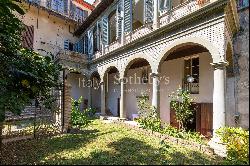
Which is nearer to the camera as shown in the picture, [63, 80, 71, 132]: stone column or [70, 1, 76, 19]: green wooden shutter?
[63, 80, 71, 132]: stone column

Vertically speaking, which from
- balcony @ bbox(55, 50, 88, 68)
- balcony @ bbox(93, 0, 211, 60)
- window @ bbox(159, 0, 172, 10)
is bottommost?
balcony @ bbox(55, 50, 88, 68)

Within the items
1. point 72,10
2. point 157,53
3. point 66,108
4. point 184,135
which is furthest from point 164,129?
point 72,10

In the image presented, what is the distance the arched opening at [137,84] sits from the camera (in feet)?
50.8

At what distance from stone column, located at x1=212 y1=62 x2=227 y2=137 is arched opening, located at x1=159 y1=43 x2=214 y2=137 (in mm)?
2528

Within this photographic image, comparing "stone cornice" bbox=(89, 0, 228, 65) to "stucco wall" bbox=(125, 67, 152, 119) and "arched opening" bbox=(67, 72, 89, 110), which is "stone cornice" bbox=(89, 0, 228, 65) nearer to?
"stucco wall" bbox=(125, 67, 152, 119)

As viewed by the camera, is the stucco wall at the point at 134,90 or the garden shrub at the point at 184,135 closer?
the garden shrub at the point at 184,135

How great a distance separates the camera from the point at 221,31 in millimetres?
7914

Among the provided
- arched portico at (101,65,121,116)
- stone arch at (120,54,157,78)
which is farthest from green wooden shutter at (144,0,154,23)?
arched portico at (101,65,121,116)

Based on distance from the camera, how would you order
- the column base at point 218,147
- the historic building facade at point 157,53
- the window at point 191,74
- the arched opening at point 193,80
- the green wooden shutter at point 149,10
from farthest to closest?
the window at point 191,74
the green wooden shutter at point 149,10
the arched opening at point 193,80
the historic building facade at point 157,53
the column base at point 218,147

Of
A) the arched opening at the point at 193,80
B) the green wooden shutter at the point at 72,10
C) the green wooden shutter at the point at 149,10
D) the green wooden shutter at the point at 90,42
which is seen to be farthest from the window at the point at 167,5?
the green wooden shutter at the point at 72,10

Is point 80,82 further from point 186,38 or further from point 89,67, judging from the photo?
point 186,38

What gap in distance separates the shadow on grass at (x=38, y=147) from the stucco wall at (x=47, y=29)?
11958 millimetres

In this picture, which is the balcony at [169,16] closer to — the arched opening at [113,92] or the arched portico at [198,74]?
the arched portico at [198,74]

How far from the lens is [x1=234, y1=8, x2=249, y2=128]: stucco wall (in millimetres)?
10406
